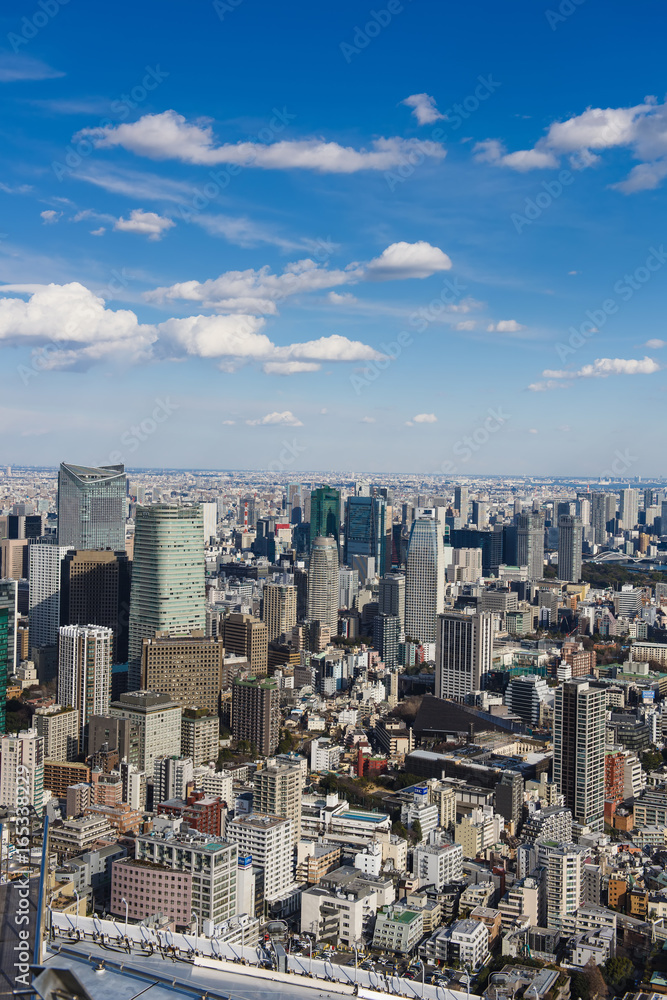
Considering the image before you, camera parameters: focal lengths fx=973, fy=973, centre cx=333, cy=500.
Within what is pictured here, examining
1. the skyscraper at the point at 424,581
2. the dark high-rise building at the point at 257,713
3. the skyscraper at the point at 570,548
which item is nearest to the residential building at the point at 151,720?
the dark high-rise building at the point at 257,713

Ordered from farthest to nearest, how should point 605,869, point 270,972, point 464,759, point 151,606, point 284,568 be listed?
point 284,568 → point 151,606 → point 464,759 → point 605,869 → point 270,972

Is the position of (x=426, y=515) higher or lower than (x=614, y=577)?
higher

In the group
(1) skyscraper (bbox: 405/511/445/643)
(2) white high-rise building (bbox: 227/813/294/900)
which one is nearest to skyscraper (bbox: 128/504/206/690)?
(2) white high-rise building (bbox: 227/813/294/900)

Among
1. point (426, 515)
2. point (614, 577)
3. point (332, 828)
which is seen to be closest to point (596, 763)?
point (332, 828)

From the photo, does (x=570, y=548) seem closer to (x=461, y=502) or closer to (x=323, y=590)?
(x=461, y=502)

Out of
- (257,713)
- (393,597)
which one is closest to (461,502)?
(393,597)

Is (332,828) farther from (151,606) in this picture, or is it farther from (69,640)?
(151,606)
